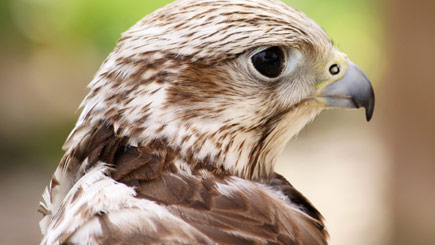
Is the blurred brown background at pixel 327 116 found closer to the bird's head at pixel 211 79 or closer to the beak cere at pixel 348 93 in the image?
the beak cere at pixel 348 93

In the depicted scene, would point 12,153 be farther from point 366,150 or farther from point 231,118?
point 231,118

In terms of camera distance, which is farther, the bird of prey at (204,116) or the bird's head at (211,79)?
the bird's head at (211,79)

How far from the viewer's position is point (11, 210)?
748 centimetres

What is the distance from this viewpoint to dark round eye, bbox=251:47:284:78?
85.8 inches

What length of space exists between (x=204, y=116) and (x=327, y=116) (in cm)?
885

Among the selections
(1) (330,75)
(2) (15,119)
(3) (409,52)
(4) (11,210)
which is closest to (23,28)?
(2) (15,119)

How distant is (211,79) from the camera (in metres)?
2.20

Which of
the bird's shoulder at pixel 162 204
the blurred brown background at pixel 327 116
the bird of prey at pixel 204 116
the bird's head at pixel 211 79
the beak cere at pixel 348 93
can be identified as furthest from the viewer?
the blurred brown background at pixel 327 116

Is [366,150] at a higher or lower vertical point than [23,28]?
lower

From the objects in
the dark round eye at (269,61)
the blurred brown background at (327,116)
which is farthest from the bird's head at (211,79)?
the blurred brown background at (327,116)

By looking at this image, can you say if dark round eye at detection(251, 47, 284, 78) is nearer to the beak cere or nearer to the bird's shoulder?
the beak cere

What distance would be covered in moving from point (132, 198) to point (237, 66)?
57 centimetres

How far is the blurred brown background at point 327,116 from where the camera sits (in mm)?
5645

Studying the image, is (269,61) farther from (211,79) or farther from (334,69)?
(334,69)
